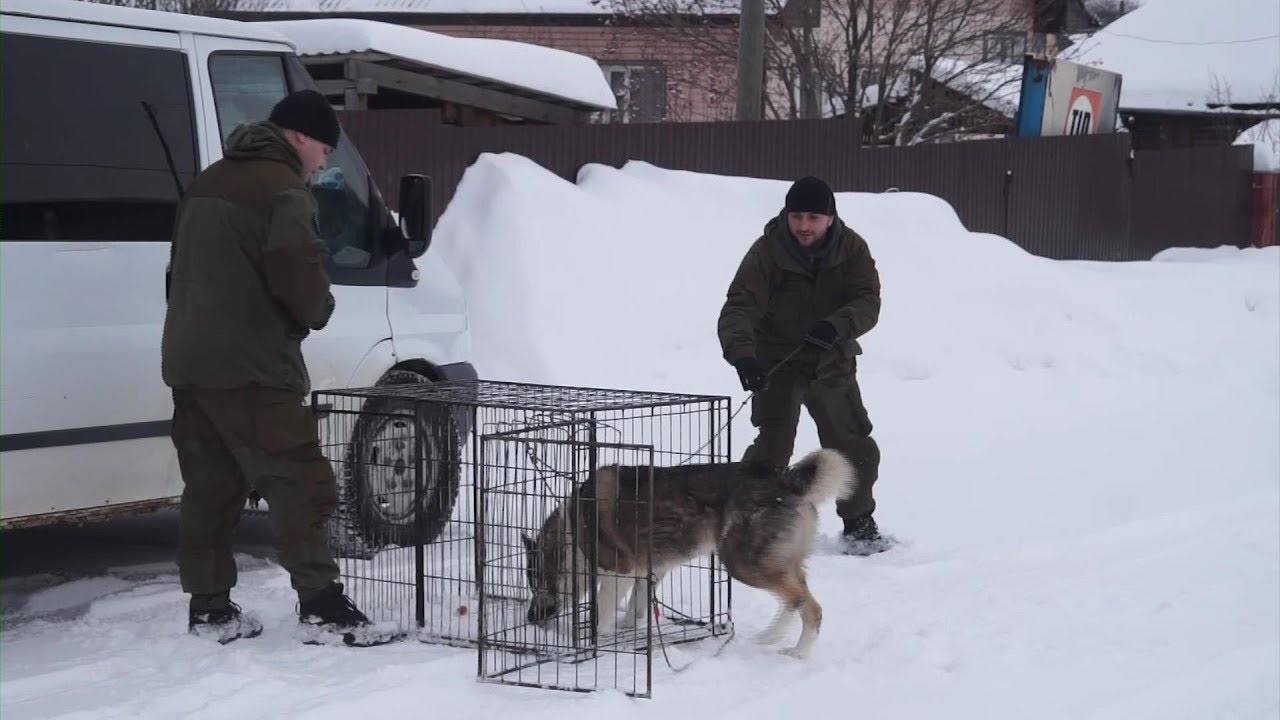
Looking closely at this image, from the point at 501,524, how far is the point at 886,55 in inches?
635

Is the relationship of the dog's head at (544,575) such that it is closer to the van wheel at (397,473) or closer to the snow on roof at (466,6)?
the van wheel at (397,473)

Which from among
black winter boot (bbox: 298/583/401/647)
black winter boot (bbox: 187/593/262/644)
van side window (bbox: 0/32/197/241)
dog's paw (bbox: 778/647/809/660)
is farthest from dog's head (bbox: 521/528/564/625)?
van side window (bbox: 0/32/197/241)

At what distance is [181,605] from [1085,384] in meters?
8.49

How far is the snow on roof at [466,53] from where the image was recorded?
11.0 meters

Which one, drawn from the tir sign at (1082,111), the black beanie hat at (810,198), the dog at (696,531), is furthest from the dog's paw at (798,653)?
the tir sign at (1082,111)

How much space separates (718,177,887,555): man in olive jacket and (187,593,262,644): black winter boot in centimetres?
255

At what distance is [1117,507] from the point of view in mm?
8055

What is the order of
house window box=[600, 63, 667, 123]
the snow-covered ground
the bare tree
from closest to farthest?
1. the snow-covered ground
2. the bare tree
3. house window box=[600, 63, 667, 123]

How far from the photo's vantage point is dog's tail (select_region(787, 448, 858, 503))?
5262 mm

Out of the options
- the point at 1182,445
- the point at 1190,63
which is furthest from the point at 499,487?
the point at 1190,63

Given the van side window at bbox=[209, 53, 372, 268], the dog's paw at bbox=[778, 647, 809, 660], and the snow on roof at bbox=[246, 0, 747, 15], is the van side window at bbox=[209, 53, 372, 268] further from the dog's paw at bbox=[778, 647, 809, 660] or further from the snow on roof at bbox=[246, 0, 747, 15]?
the snow on roof at bbox=[246, 0, 747, 15]

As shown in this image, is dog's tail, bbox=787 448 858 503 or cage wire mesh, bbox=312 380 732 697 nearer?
cage wire mesh, bbox=312 380 732 697

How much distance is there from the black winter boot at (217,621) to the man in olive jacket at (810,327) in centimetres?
255

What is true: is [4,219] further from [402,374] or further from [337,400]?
[402,374]
